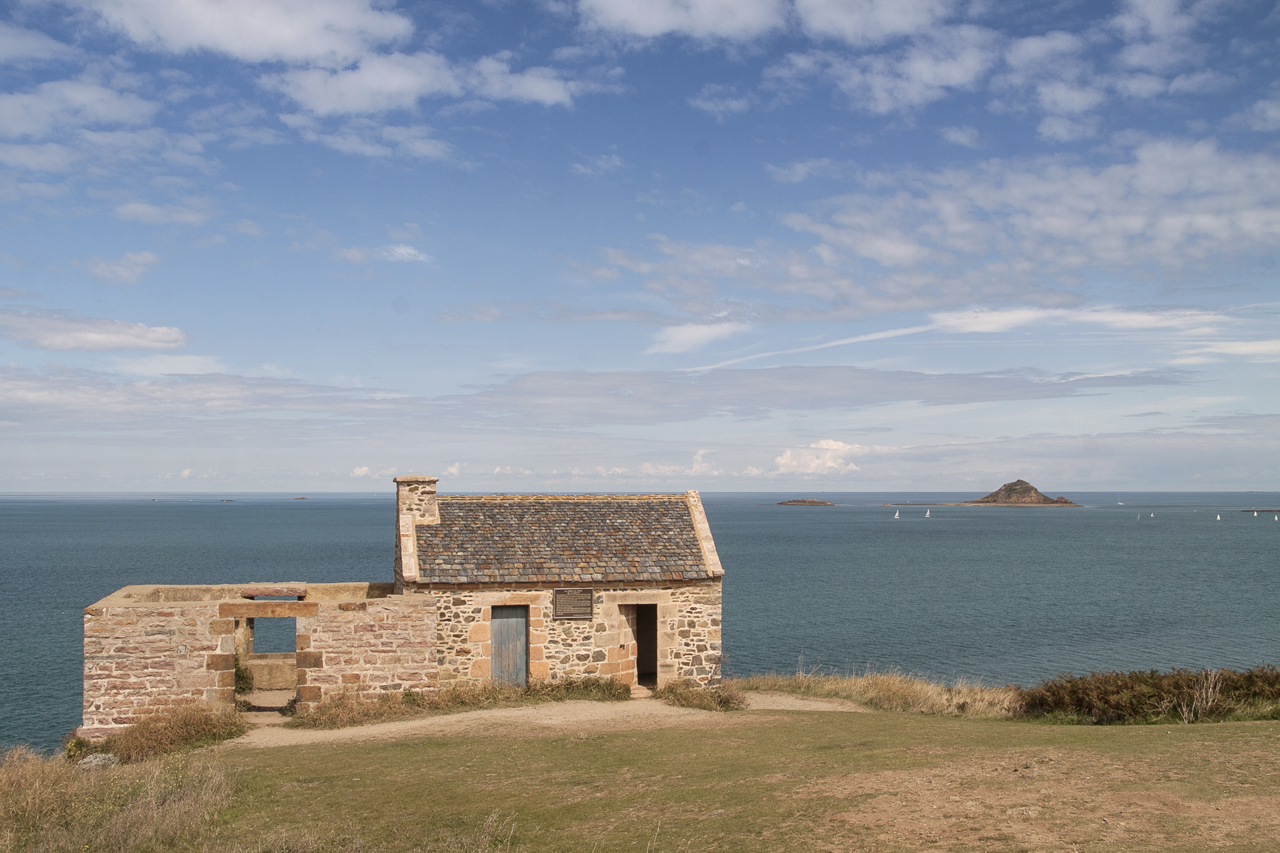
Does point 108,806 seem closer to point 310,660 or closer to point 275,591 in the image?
point 310,660

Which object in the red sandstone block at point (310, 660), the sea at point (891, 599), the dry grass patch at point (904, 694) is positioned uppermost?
the red sandstone block at point (310, 660)

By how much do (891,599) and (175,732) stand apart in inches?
1546

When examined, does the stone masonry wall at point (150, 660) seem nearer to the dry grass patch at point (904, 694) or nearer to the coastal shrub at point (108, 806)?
the coastal shrub at point (108, 806)

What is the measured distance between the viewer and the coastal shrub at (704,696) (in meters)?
17.4

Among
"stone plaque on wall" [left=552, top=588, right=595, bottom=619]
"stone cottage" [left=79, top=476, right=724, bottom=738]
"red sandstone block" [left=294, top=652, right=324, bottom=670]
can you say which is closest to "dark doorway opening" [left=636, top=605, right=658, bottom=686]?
"stone cottage" [left=79, top=476, right=724, bottom=738]

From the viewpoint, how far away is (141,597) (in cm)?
1781

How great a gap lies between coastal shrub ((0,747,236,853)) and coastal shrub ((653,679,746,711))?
9.11 m

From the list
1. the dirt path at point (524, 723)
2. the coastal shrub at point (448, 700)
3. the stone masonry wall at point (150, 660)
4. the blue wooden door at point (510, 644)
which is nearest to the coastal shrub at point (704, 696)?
the dirt path at point (524, 723)

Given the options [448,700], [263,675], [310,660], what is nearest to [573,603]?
[448,700]

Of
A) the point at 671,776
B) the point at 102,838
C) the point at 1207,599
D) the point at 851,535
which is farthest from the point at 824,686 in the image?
the point at 851,535

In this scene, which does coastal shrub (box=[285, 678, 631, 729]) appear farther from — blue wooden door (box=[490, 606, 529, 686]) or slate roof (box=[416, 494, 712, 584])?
slate roof (box=[416, 494, 712, 584])

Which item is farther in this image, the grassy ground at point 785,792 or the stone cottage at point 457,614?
the stone cottage at point 457,614

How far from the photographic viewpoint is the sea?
29516 mm

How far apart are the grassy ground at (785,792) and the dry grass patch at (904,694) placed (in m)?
3.54
